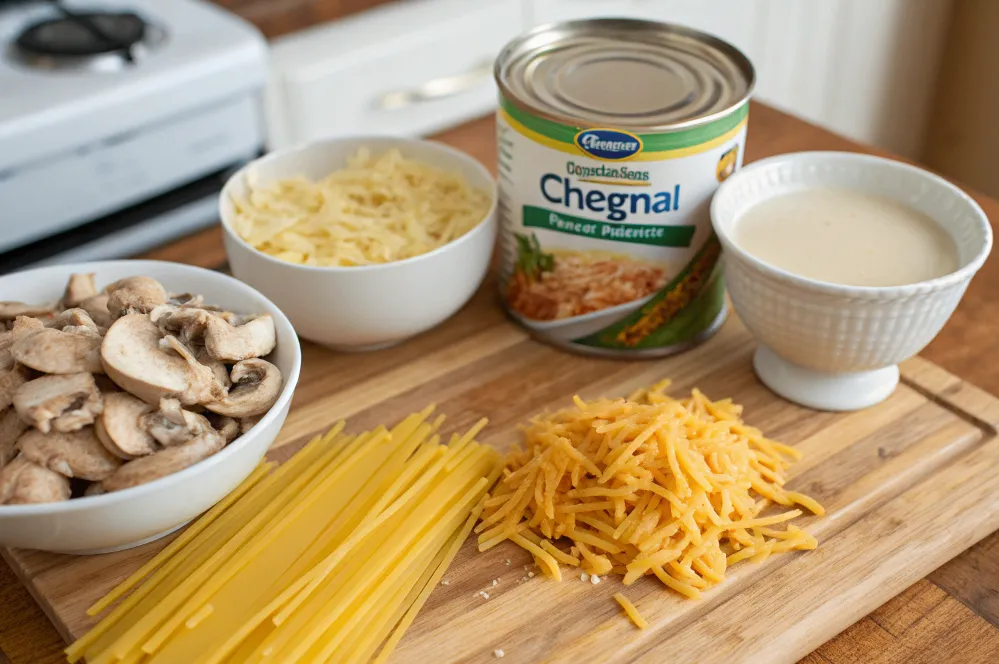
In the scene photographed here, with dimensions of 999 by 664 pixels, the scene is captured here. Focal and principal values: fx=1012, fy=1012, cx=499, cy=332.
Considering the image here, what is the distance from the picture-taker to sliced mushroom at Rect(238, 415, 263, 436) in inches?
41.8

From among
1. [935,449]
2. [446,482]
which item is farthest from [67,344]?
[935,449]

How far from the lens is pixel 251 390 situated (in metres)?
1.07

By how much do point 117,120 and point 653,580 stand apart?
129 centimetres

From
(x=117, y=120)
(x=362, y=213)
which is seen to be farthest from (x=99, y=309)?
(x=117, y=120)

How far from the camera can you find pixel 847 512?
1.14 m

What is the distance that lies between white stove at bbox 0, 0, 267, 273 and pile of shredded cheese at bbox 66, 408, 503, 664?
2.97ft

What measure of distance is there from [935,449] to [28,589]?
1.04 meters

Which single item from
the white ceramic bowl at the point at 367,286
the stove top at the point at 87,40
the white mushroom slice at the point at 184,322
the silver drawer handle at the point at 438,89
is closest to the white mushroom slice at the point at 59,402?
the white mushroom slice at the point at 184,322

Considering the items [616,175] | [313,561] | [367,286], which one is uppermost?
[616,175]

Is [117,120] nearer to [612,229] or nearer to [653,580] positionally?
[612,229]

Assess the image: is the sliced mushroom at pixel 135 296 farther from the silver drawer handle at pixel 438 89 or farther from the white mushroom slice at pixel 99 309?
the silver drawer handle at pixel 438 89

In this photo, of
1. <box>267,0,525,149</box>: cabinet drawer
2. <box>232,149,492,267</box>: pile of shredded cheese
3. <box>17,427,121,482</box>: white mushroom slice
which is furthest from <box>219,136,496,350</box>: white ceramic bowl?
<box>267,0,525,149</box>: cabinet drawer

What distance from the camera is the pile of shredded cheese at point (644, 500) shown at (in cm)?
104

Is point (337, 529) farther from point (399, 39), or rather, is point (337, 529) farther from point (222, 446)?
point (399, 39)
